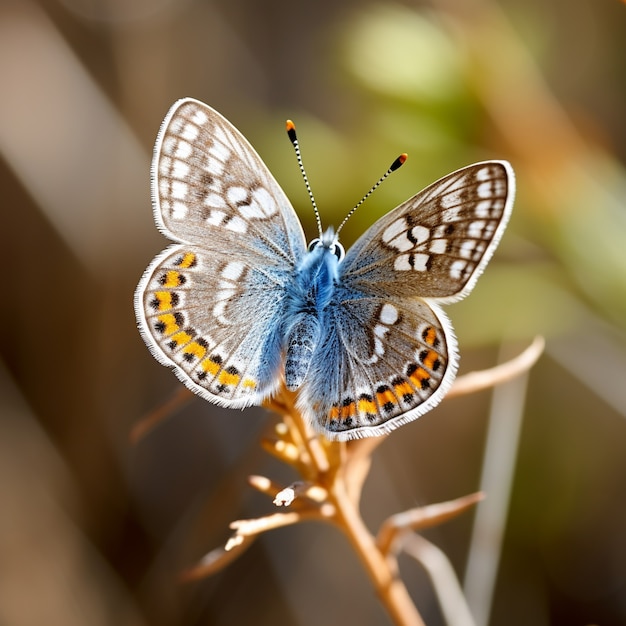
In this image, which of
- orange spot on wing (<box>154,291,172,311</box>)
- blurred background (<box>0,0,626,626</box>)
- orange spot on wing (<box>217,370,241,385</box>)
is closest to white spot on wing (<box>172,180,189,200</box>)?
orange spot on wing (<box>154,291,172,311</box>)

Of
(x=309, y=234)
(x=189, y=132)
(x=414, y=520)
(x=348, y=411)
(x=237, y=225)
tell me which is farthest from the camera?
(x=309, y=234)

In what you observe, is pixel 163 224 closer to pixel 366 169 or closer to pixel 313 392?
pixel 313 392

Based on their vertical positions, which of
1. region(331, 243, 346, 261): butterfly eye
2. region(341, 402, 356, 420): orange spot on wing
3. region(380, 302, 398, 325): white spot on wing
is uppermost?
region(331, 243, 346, 261): butterfly eye

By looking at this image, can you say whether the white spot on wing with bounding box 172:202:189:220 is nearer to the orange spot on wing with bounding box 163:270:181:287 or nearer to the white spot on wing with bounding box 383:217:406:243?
the orange spot on wing with bounding box 163:270:181:287

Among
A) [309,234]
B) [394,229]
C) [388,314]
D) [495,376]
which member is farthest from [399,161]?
[309,234]

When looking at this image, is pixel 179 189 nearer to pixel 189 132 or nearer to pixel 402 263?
pixel 189 132

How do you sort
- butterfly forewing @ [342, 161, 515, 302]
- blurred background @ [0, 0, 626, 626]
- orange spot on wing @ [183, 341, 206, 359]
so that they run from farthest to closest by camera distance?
1. blurred background @ [0, 0, 626, 626]
2. orange spot on wing @ [183, 341, 206, 359]
3. butterfly forewing @ [342, 161, 515, 302]
